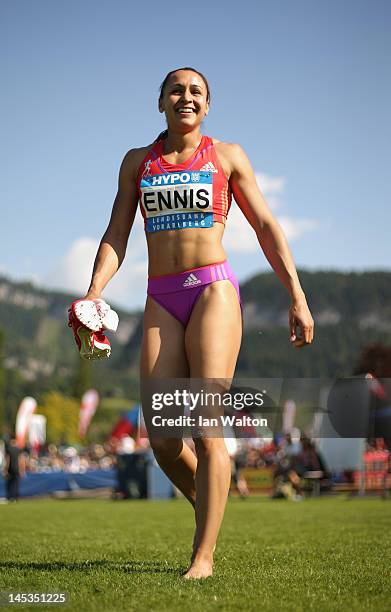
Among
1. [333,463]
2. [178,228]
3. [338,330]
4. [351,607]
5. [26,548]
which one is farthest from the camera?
[338,330]

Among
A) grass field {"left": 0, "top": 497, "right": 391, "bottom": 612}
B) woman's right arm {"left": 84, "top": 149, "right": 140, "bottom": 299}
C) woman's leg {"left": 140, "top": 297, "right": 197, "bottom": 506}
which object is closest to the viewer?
grass field {"left": 0, "top": 497, "right": 391, "bottom": 612}

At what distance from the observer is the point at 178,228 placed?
5.11 meters

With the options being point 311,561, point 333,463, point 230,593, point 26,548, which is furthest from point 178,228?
point 333,463

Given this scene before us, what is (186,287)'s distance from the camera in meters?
5.06

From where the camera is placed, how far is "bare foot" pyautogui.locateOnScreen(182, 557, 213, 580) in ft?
15.2

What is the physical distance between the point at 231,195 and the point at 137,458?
1900cm

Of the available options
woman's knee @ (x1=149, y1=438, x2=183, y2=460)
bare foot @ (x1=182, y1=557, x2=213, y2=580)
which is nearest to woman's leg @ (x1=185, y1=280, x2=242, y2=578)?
bare foot @ (x1=182, y1=557, x2=213, y2=580)

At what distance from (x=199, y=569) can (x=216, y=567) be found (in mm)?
744

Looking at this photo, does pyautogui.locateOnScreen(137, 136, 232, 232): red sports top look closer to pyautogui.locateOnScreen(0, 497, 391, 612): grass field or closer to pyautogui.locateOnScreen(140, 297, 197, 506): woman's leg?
pyautogui.locateOnScreen(140, 297, 197, 506): woman's leg

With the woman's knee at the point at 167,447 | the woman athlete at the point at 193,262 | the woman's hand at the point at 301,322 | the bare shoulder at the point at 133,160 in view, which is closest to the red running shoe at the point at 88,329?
the woman athlete at the point at 193,262

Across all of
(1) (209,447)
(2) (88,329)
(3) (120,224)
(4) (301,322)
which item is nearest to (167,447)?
(1) (209,447)

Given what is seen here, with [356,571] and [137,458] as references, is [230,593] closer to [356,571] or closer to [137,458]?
[356,571]

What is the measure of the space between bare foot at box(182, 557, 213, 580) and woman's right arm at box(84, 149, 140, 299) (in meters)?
1.73

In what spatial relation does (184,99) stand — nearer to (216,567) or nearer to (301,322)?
(301,322)
